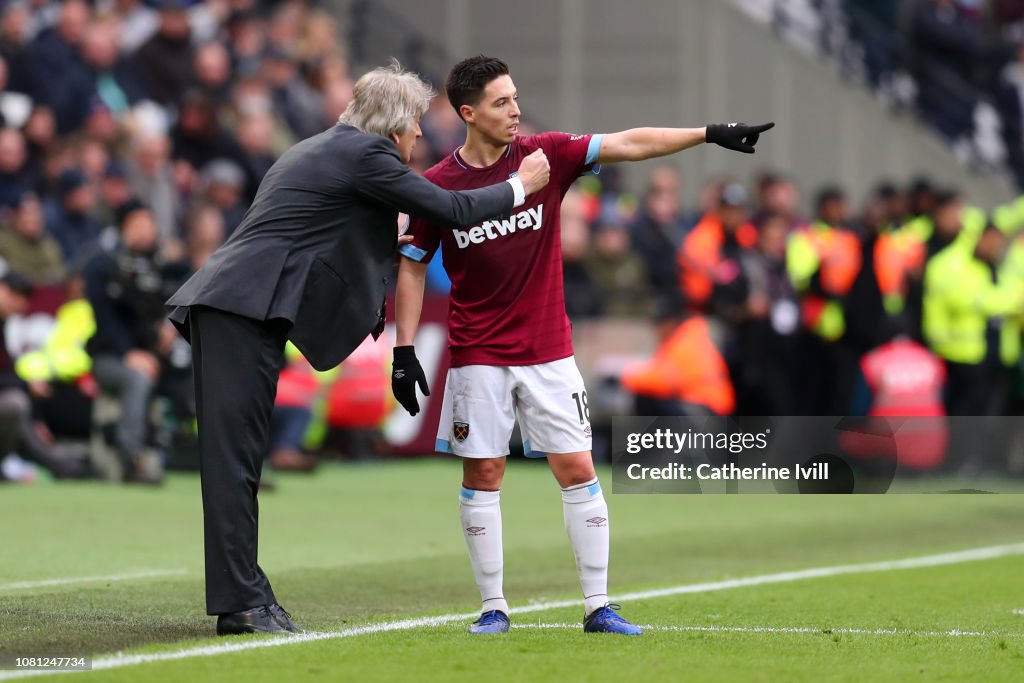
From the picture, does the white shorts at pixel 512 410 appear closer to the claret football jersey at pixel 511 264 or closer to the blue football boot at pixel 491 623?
the claret football jersey at pixel 511 264

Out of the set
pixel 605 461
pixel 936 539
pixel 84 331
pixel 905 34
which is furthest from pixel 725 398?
pixel 905 34

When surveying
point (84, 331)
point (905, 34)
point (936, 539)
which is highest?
point (905, 34)

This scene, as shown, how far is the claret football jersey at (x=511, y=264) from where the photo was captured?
7320 millimetres

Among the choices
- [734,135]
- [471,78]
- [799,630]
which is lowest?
[799,630]

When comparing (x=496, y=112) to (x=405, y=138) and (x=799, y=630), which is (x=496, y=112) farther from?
(x=799, y=630)

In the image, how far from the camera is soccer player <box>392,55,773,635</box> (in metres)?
7.28

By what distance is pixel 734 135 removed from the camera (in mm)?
7297

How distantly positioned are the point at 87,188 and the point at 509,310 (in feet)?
33.9

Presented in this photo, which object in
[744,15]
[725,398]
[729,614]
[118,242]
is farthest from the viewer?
[744,15]

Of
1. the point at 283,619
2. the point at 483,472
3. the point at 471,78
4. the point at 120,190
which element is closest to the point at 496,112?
the point at 471,78

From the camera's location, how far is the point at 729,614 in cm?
800

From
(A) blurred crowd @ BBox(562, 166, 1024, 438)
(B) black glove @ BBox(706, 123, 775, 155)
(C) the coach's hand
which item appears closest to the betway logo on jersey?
(C) the coach's hand

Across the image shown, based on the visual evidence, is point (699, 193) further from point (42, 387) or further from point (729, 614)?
point (729, 614)

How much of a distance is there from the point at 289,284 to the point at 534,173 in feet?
3.53
